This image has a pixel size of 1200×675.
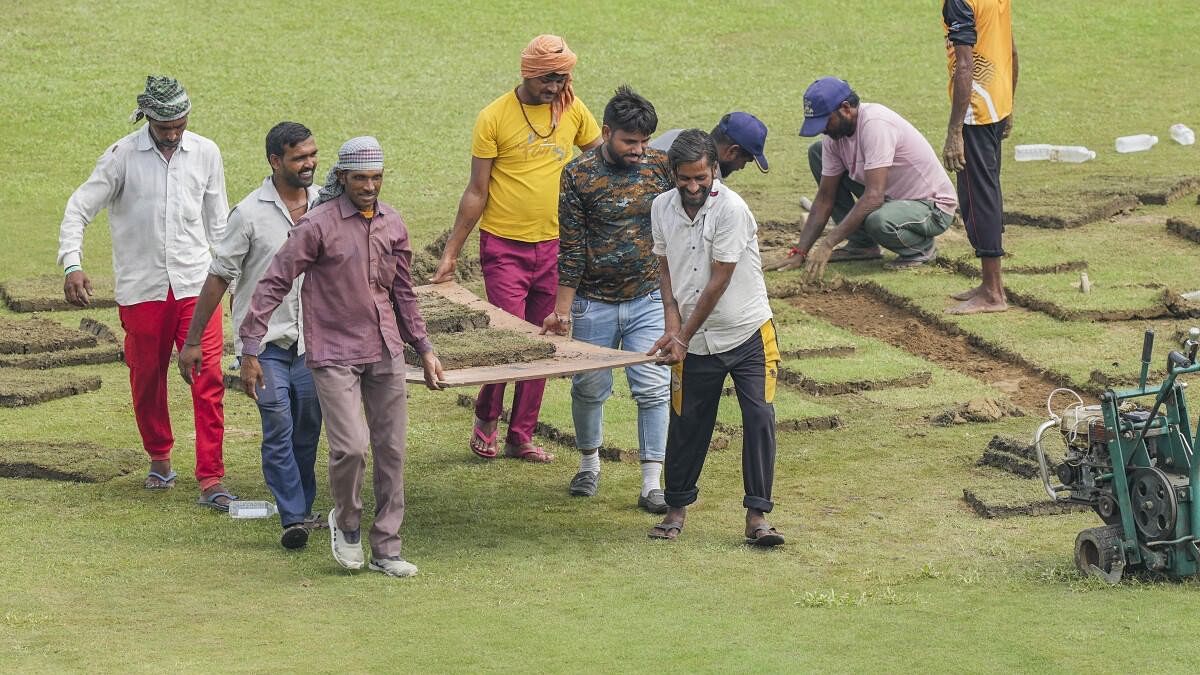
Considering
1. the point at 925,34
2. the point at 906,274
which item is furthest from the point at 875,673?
the point at 925,34

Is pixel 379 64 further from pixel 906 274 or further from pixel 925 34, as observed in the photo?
pixel 906 274

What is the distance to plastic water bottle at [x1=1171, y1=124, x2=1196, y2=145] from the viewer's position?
1804cm

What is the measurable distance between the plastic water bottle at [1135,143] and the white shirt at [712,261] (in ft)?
36.3

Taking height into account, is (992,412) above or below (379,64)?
below

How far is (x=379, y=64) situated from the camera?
67.9ft

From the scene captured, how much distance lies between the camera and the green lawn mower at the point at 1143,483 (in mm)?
6648

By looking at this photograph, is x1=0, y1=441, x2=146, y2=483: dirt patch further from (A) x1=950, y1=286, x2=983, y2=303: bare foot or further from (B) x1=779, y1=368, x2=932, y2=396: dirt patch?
(A) x1=950, y1=286, x2=983, y2=303: bare foot

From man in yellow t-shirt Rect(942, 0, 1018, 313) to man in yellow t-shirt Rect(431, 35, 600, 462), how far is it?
3.24 m

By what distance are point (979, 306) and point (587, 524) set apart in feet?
16.0

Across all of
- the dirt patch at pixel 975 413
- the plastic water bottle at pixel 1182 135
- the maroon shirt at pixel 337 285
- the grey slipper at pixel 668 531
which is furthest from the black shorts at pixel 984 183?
the plastic water bottle at pixel 1182 135

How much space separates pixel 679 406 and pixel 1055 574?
184 centimetres

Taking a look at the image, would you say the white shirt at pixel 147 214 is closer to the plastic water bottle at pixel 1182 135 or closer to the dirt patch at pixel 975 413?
the dirt patch at pixel 975 413

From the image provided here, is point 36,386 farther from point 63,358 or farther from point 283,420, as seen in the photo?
point 283,420

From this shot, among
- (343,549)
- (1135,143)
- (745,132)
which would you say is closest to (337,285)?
(343,549)
